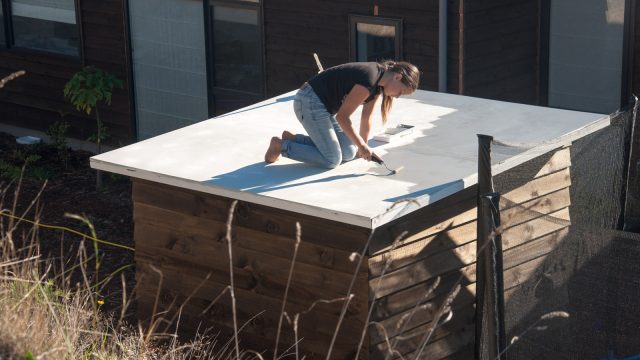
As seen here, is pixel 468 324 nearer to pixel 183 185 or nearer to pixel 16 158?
pixel 183 185

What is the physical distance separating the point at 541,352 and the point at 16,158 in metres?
9.06

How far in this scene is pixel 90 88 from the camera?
44.8ft

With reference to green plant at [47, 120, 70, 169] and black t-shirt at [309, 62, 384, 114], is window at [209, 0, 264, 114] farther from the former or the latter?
black t-shirt at [309, 62, 384, 114]

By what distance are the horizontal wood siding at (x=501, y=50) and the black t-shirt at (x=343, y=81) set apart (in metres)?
3.74

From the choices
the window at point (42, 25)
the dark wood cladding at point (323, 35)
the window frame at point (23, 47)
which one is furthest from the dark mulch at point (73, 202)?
the dark wood cladding at point (323, 35)

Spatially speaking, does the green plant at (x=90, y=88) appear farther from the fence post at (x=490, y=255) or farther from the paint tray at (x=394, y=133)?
the fence post at (x=490, y=255)

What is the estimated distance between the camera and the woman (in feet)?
25.2

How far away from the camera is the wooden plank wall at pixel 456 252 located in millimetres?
6777

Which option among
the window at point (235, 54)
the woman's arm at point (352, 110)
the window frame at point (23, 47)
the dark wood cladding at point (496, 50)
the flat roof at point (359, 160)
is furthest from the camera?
the window frame at point (23, 47)

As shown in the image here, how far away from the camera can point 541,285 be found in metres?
6.92

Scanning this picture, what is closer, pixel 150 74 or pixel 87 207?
pixel 87 207

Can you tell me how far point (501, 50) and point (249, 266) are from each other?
534 cm

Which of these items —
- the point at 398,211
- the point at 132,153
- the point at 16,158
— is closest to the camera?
the point at 398,211

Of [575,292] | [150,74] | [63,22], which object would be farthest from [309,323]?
[63,22]
